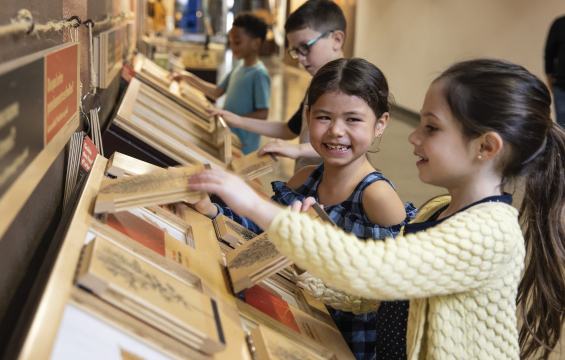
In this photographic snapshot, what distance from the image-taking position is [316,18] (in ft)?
8.50

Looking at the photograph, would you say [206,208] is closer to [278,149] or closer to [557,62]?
[278,149]

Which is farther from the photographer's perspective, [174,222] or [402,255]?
[174,222]

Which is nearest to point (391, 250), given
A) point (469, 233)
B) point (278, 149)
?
point (469, 233)

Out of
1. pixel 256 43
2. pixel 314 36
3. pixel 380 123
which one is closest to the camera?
pixel 380 123

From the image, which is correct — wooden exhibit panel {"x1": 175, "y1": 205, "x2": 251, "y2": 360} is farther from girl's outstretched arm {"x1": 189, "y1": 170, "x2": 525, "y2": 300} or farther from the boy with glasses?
the boy with glasses

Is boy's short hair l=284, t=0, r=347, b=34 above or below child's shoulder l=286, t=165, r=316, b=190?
above

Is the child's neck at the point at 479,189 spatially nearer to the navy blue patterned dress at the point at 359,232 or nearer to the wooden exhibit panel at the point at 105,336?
the navy blue patterned dress at the point at 359,232

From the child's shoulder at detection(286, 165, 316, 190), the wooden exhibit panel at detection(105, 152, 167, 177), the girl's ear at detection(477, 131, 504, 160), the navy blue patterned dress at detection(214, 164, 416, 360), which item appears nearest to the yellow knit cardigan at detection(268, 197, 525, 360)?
the girl's ear at detection(477, 131, 504, 160)

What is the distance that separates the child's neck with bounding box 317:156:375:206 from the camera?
169 centimetres

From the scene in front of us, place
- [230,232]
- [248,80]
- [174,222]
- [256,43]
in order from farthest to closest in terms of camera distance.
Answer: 1. [256,43]
2. [248,80]
3. [230,232]
4. [174,222]

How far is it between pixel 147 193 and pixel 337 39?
1875mm

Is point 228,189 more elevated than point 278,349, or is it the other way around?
point 228,189

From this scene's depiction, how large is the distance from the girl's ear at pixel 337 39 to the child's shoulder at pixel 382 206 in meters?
1.24

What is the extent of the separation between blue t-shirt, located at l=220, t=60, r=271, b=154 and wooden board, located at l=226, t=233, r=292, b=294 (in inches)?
106
